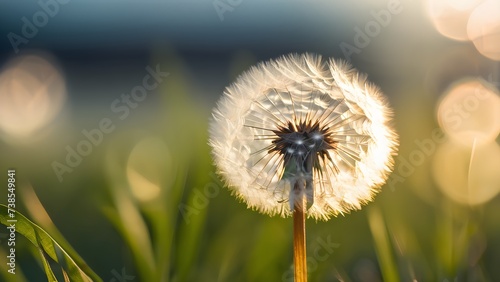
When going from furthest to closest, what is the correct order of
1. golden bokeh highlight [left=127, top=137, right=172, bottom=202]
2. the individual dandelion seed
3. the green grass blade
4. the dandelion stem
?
golden bokeh highlight [left=127, top=137, right=172, bottom=202], the individual dandelion seed, the green grass blade, the dandelion stem

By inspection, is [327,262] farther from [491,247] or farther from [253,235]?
[491,247]

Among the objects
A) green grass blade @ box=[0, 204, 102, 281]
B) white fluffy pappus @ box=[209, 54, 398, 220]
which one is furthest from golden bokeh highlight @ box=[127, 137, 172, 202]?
green grass blade @ box=[0, 204, 102, 281]

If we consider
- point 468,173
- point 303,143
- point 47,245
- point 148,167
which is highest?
point 468,173

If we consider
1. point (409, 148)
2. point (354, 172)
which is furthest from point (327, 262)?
point (409, 148)

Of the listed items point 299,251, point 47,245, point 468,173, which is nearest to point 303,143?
point 299,251

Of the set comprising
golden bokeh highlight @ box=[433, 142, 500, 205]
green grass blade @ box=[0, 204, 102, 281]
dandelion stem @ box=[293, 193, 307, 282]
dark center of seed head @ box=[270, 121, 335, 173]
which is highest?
golden bokeh highlight @ box=[433, 142, 500, 205]

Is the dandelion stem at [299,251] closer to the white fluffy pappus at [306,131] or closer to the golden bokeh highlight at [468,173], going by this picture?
the white fluffy pappus at [306,131]

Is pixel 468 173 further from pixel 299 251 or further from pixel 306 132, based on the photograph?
pixel 299 251

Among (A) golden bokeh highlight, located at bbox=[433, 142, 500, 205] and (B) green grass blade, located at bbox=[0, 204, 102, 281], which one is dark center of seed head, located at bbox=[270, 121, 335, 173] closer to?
→ (B) green grass blade, located at bbox=[0, 204, 102, 281]
